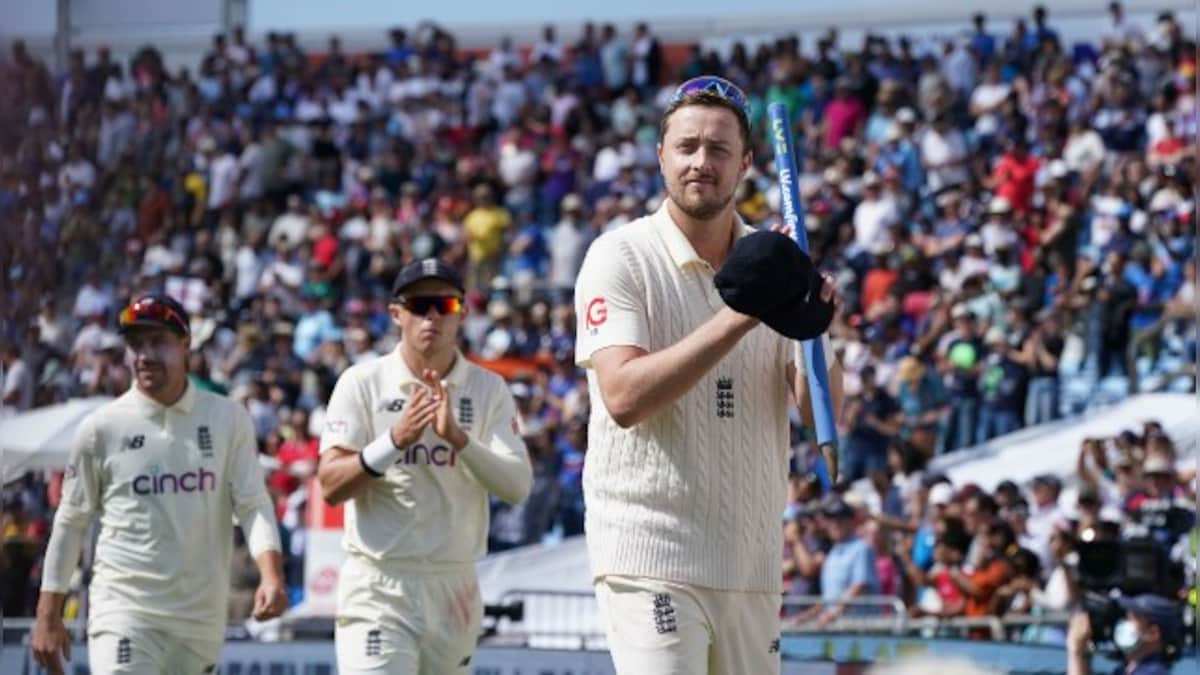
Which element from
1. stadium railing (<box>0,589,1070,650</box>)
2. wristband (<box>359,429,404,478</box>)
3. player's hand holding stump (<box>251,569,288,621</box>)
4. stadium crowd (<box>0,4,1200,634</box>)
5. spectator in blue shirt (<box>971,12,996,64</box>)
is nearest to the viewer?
wristband (<box>359,429,404,478</box>)

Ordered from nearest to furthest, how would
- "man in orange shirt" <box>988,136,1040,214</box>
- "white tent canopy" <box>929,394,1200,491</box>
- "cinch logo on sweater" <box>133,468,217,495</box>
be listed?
"cinch logo on sweater" <box>133,468,217,495</box> → "white tent canopy" <box>929,394,1200,491</box> → "man in orange shirt" <box>988,136,1040,214</box>

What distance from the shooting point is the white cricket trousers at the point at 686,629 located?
613 cm

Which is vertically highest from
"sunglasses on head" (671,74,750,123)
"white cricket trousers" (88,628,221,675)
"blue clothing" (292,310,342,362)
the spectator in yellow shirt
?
the spectator in yellow shirt

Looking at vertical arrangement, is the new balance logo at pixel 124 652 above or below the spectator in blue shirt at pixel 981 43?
below

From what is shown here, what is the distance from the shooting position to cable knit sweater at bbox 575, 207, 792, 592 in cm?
622

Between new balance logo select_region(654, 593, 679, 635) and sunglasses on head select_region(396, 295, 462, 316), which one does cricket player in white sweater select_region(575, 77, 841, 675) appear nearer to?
new balance logo select_region(654, 593, 679, 635)

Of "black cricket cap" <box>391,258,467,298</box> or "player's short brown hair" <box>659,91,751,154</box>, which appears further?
"black cricket cap" <box>391,258,467,298</box>

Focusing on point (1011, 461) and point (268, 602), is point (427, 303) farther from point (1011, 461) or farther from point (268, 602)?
point (1011, 461)

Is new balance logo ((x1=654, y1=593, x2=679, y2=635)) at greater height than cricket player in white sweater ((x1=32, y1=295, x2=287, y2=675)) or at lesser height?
lesser

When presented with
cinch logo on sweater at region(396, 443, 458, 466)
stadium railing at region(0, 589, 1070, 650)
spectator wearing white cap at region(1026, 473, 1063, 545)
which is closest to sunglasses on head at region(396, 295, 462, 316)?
cinch logo on sweater at region(396, 443, 458, 466)

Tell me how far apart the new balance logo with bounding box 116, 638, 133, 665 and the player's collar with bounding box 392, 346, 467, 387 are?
5.00 ft

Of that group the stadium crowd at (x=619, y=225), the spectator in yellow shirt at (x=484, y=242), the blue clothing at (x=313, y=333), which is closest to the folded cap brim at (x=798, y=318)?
the stadium crowd at (x=619, y=225)

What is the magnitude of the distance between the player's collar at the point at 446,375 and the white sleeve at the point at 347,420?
190 millimetres

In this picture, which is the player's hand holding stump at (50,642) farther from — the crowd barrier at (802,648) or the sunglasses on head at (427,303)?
the crowd barrier at (802,648)
